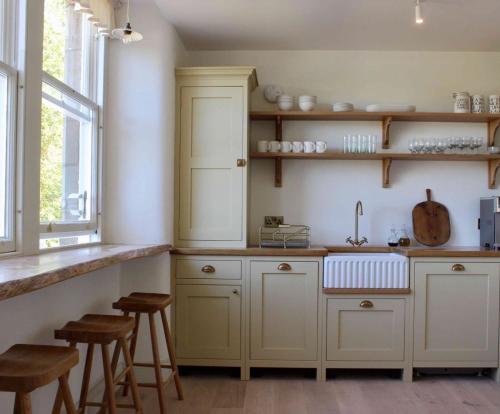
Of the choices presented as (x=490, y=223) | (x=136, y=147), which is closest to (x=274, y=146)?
(x=136, y=147)

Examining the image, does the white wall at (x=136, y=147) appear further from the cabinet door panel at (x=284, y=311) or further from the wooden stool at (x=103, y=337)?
the wooden stool at (x=103, y=337)

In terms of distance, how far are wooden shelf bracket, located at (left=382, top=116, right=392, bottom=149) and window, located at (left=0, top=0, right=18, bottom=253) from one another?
8.18ft

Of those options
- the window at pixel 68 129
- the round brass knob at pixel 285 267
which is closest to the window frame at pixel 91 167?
the window at pixel 68 129

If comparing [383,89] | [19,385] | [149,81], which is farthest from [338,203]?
[19,385]

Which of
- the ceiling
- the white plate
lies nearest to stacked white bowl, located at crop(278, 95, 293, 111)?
the ceiling

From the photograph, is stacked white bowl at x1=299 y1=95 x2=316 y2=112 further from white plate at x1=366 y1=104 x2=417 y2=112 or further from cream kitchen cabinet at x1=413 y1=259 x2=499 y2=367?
cream kitchen cabinet at x1=413 y1=259 x2=499 y2=367

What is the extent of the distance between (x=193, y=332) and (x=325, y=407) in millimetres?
973

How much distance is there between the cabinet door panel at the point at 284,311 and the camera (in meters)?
3.09

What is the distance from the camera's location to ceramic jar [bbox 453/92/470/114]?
134 inches

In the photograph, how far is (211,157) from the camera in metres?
3.20

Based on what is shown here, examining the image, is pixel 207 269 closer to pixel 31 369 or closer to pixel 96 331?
pixel 96 331

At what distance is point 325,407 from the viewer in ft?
8.82

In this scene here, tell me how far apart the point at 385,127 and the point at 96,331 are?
2.54m

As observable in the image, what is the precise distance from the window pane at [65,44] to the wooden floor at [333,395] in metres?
1.89
